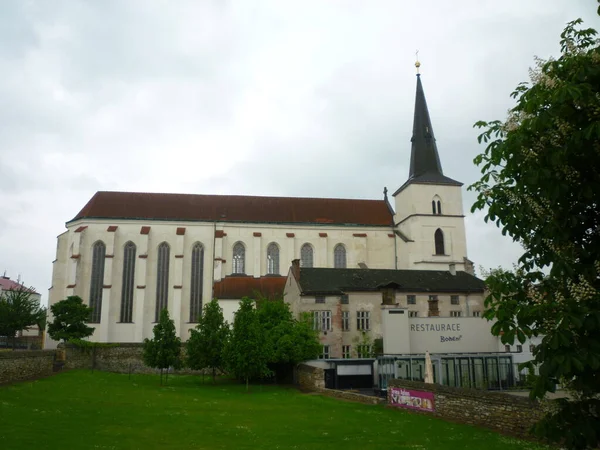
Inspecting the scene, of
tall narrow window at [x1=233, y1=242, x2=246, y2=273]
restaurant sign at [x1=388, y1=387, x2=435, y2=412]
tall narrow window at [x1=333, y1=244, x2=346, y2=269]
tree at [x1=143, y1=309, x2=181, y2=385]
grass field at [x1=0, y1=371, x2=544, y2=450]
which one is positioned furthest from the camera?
tall narrow window at [x1=333, y1=244, x2=346, y2=269]

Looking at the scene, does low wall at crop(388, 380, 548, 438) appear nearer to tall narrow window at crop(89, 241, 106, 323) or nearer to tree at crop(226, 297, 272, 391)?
tree at crop(226, 297, 272, 391)

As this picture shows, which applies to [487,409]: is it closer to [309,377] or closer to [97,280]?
[309,377]

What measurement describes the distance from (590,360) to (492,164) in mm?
3703

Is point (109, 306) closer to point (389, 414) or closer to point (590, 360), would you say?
point (389, 414)

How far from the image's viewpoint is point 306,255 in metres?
61.9

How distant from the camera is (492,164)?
862 centimetres

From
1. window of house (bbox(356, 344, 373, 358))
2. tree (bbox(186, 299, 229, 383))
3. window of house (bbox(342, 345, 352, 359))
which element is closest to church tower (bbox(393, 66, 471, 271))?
window of house (bbox(356, 344, 373, 358))

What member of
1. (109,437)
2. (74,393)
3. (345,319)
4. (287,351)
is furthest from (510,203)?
(345,319)

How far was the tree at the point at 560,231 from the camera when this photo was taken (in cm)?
616

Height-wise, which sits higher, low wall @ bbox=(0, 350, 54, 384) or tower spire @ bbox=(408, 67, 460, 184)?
tower spire @ bbox=(408, 67, 460, 184)

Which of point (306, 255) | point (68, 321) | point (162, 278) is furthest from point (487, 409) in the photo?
point (162, 278)

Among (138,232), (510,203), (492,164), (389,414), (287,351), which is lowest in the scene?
(389,414)

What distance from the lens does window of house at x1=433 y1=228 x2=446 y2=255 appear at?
2377 inches

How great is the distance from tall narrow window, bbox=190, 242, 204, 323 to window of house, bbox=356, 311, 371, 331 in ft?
71.6
